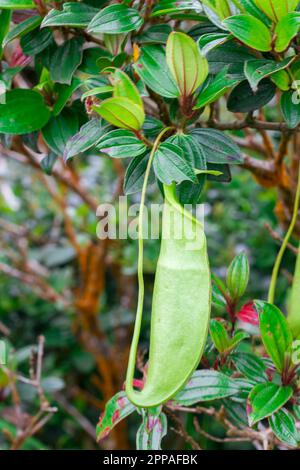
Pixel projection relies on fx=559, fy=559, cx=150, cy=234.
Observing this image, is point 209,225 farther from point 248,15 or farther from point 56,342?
point 248,15

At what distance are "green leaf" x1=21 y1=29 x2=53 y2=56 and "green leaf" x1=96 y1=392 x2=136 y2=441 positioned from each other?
389mm

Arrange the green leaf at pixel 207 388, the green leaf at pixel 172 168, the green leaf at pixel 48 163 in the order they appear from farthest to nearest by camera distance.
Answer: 1. the green leaf at pixel 48 163
2. the green leaf at pixel 207 388
3. the green leaf at pixel 172 168

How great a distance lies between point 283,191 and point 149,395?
1.62 ft

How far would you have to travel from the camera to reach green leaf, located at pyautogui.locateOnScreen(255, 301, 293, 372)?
54 cm

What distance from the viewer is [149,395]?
0.45 metres

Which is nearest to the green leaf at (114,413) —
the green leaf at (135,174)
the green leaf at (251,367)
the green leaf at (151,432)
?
the green leaf at (151,432)

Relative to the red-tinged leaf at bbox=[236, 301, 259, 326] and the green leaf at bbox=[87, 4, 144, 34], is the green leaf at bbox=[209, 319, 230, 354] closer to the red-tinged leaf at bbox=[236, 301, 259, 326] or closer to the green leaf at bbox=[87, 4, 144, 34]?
the red-tinged leaf at bbox=[236, 301, 259, 326]

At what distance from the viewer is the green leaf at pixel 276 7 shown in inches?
19.8

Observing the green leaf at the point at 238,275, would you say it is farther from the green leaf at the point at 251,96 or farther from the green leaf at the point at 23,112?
the green leaf at the point at 23,112

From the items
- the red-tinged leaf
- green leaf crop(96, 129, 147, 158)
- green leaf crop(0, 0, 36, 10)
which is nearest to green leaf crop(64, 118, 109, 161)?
green leaf crop(96, 129, 147, 158)

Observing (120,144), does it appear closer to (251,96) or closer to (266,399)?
(251,96)

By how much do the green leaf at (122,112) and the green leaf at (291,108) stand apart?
0.47 ft

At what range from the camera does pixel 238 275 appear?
2.07 ft

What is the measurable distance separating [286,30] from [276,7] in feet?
0.08
